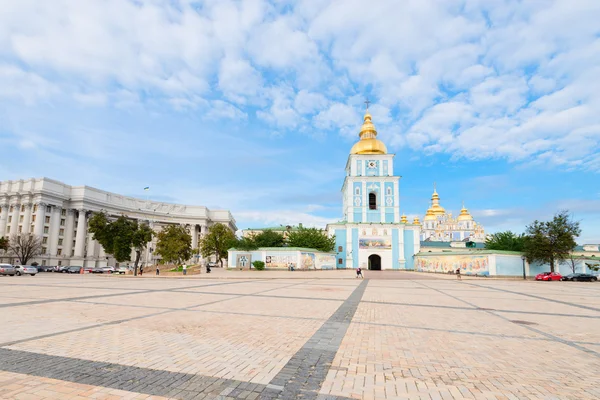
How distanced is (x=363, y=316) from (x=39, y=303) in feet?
34.2

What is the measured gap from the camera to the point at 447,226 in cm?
11131

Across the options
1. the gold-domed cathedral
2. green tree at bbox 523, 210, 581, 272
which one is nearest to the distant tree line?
green tree at bbox 523, 210, 581, 272

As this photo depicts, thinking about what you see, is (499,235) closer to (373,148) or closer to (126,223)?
(373,148)

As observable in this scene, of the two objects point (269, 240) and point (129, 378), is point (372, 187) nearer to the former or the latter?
point (269, 240)

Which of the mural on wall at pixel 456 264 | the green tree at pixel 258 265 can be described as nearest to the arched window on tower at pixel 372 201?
the mural on wall at pixel 456 264

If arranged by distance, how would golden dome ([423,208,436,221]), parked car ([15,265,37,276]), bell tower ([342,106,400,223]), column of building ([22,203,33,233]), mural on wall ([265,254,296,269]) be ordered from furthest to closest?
golden dome ([423,208,436,221]), column of building ([22,203,33,233]), bell tower ([342,106,400,223]), mural on wall ([265,254,296,269]), parked car ([15,265,37,276])

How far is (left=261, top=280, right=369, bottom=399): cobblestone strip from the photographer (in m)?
4.15

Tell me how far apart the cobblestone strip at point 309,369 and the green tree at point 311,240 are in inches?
1963

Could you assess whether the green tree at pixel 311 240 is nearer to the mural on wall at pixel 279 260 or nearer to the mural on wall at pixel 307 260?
the mural on wall at pixel 307 260

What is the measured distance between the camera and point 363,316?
9867 mm

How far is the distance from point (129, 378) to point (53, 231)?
276 ft

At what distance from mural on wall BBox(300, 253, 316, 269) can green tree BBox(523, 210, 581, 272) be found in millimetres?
27899

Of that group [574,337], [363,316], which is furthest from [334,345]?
[574,337]

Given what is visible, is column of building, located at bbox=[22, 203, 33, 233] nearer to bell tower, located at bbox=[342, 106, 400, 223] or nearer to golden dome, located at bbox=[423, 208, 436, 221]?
bell tower, located at bbox=[342, 106, 400, 223]
